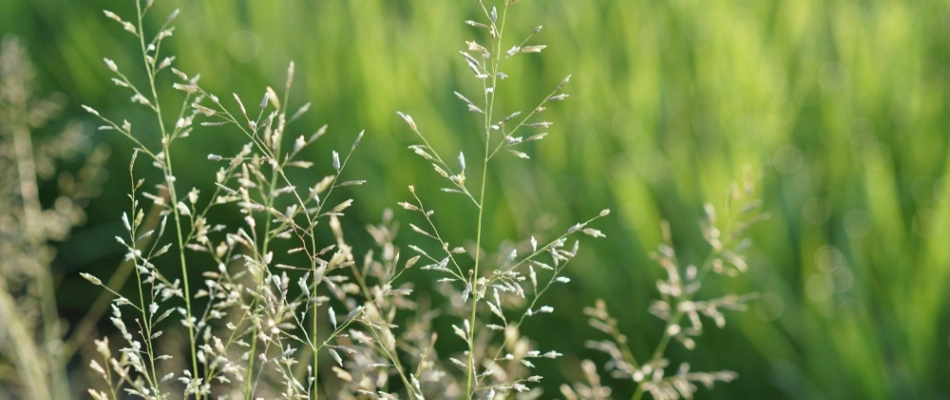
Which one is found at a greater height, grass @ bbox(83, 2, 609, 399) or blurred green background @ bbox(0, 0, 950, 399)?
grass @ bbox(83, 2, 609, 399)

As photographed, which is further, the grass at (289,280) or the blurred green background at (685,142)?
the blurred green background at (685,142)

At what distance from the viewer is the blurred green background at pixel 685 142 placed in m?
1.54

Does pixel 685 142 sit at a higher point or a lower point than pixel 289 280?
lower

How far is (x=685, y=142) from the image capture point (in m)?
1.80

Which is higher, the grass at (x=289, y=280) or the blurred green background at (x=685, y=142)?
the grass at (x=289, y=280)

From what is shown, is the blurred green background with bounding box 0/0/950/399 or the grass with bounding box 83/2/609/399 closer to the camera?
the grass with bounding box 83/2/609/399

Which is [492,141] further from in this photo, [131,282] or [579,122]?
[131,282]

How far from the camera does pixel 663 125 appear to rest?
1868 millimetres

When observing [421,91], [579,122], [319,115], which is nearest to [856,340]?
[579,122]

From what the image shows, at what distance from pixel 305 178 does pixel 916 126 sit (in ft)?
4.04

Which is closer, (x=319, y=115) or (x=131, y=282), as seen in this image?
(x=319, y=115)

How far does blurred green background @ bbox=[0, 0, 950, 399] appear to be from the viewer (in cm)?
154

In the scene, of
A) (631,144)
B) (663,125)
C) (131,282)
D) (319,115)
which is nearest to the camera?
(631,144)

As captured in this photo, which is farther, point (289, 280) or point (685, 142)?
point (685, 142)
